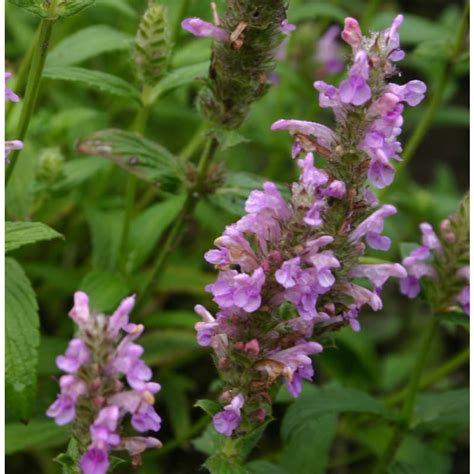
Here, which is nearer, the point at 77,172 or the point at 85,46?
the point at 85,46

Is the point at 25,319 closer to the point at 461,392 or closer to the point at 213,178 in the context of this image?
the point at 213,178

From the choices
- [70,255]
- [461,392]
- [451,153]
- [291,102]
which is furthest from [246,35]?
[451,153]

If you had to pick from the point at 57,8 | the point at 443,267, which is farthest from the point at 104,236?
the point at 443,267

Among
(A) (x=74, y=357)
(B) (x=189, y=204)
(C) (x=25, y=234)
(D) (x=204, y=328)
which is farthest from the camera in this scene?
(B) (x=189, y=204)

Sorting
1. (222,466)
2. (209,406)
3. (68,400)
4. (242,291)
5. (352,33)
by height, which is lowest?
(222,466)

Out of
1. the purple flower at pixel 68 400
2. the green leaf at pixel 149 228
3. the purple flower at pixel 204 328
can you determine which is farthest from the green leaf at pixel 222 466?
the green leaf at pixel 149 228

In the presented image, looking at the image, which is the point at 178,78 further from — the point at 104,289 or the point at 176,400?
the point at 176,400

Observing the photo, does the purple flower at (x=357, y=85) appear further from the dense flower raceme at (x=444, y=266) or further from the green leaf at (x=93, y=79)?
the green leaf at (x=93, y=79)
